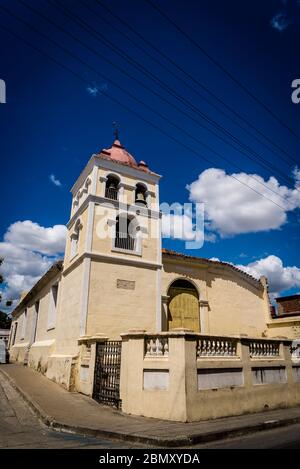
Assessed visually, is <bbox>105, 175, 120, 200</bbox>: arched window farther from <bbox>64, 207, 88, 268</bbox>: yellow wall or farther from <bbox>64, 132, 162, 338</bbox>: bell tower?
<bbox>64, 207, 88, 268</bbox>: yellow wall

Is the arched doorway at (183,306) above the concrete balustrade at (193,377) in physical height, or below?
above

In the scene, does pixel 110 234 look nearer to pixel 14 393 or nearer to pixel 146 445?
pixel 14 393

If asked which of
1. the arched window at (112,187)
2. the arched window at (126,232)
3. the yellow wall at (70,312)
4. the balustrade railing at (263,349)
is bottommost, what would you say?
the balustrade railing at (263,349)

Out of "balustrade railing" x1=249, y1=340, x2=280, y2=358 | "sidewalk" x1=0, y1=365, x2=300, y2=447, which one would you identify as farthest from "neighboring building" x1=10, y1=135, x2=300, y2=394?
"balustrade railing" x1=249, y1=340, x2=280, y2=358

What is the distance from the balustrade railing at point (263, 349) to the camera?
8.87 meters

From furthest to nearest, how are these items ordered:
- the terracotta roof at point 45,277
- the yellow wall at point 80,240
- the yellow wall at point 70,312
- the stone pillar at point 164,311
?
the terracotta roof at point 45,277 < the stone pillar at point 164,311 < the yellow wall at point 80,240 < the yellow wall at point 70,312

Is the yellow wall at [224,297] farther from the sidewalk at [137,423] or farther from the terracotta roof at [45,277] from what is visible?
the sidewalk at [137,423]

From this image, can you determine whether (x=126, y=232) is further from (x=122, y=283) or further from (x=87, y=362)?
(x=87, y=362)

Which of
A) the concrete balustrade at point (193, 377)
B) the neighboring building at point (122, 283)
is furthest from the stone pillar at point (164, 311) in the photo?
the concrete balustrade at point (193, 377)

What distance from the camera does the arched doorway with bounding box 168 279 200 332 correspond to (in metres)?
15.1

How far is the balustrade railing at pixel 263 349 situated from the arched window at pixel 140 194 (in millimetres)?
8559

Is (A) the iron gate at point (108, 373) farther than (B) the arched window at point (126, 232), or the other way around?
(B) the arched window at point (126, 232)

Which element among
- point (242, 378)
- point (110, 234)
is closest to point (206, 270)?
point (110, 234)

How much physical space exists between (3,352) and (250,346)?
65.3 ft
